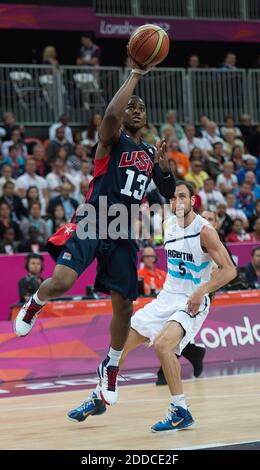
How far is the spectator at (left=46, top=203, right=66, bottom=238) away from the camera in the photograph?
1797 centimetres

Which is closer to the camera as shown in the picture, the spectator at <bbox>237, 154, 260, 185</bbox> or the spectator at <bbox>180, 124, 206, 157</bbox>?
the spectator at <bbox>180, 124, 206, 157</bbox>

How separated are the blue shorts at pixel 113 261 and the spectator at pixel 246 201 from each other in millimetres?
12256

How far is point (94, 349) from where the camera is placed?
14.2m

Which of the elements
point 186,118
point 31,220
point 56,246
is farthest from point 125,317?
point 186,118

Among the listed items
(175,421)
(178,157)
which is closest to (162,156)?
(175,421)

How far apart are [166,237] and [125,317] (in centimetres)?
189

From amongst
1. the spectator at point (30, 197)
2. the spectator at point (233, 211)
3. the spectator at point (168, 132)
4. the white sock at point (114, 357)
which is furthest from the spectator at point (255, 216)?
the white sock at point (114, 357)

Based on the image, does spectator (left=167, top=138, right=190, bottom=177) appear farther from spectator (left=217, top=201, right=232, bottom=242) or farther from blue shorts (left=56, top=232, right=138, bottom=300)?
blue shorts (left=56, top=232, right=138, bottom=300)

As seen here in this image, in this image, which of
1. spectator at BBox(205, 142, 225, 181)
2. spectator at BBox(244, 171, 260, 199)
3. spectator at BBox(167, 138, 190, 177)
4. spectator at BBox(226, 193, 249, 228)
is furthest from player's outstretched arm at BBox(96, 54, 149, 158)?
spectator at BBox(205, 142, 225, 181)

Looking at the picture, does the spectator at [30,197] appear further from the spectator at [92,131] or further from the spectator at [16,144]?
the spectator at [92,131]

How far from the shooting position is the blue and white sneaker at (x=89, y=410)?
31.1ft

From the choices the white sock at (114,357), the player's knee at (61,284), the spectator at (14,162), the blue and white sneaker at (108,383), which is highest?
the spectator at (14,162)

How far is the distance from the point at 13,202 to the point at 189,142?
5.58 m

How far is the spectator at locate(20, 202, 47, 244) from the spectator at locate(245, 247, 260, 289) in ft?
11.1
